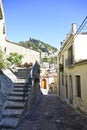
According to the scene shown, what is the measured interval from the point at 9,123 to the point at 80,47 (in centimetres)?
1085

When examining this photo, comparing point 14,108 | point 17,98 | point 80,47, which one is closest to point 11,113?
point 14,108

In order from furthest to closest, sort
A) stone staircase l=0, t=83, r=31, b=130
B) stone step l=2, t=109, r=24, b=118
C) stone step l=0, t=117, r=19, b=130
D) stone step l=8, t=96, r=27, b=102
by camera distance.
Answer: stone step l=8, t=96, r=27, b=102 → stone step l=2, t=109, r=24, b=118 → stone staircase l=0, t=83, r=31, b=130 → stone step l=0, t=117, r=19, b=130

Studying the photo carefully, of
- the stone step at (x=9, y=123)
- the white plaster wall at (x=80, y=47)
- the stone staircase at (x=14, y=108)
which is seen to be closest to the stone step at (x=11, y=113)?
the stone staircase at (x=14, y=108)

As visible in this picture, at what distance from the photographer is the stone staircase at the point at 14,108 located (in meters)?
7.90

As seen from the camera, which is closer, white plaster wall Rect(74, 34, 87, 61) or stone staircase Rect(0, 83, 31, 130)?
stone staircase Rect(0, 83, 31, 130)

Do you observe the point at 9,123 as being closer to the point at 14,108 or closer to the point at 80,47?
the point at 14,108

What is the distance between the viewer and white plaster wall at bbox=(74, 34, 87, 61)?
1666 centimetres

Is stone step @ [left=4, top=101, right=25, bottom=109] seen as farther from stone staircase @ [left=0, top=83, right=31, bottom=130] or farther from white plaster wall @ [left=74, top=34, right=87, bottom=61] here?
white plaster wall @ [left=74, top=34, right=87, bottom=61]

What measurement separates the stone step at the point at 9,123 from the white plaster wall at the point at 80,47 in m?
9.78

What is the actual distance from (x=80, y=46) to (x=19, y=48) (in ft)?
43.1

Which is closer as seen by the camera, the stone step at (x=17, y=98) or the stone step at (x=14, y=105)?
the stone step at (x=14, y=105)

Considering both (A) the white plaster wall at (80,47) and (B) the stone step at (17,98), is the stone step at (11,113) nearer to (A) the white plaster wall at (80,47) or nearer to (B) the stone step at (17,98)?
(B) the stone step at (17,98)

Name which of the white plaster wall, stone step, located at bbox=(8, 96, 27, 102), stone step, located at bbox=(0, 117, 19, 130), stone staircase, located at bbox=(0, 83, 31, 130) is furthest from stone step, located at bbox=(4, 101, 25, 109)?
the white plaster wall

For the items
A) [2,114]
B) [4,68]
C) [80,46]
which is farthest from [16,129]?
[80,46]
